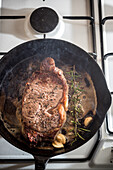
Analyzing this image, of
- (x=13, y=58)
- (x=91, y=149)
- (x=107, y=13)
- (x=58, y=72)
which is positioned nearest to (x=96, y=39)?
(x=107, y=13)

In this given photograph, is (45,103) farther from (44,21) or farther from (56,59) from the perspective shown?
(44,21)

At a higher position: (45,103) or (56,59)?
(56,59)

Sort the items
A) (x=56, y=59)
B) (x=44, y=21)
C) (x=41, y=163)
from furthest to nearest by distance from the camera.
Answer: (x=44, y=21) < (x=56, y=59) < (x=41, y=163)

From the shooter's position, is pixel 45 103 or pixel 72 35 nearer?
pixel 45 103

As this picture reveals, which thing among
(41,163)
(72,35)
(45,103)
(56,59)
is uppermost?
(72,35)

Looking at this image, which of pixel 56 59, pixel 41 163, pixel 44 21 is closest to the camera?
pixel 41 163

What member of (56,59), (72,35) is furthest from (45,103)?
(72,35)
